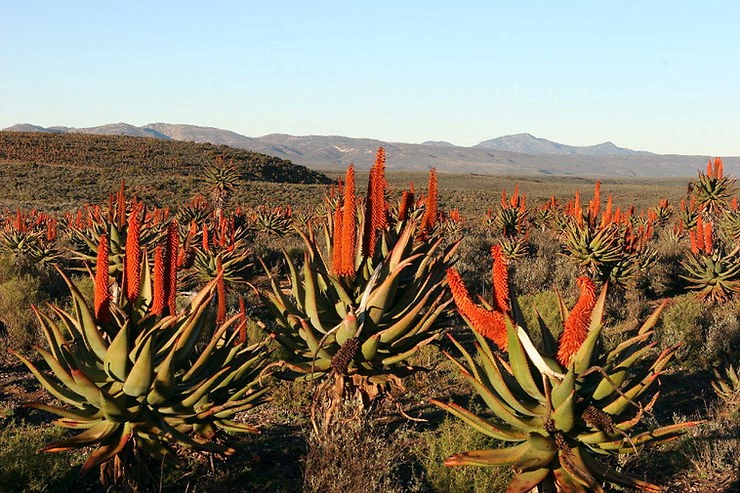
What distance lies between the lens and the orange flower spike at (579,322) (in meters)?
3.33

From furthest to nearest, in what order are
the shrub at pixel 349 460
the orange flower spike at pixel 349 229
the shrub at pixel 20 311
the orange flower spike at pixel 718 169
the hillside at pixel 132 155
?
the hillside at pixel 132 155, the orange flower spike at pixel 718 169, the shrub at pixel 20 311, the orange flower spike at pixel 349 229, the shrub at pixel 349 460

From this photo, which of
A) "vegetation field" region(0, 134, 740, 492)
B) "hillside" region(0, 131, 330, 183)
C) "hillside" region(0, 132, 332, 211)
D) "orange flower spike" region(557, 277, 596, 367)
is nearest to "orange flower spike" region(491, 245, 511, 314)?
"vegetation field" region(0, 134, 740, 492)

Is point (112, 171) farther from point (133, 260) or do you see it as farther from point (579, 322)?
point (579, 322)

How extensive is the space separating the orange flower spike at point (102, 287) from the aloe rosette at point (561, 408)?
7.60ft

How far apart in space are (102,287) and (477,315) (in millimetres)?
2499

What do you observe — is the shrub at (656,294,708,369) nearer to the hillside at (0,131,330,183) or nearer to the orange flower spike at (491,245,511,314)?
the orange flower spike at (491,245,511,314)

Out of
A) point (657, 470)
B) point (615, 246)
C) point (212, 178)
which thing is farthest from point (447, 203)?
point (657, 470)

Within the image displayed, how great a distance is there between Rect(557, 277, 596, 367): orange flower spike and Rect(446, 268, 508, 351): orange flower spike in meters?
0.35

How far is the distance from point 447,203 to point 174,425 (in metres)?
49.7

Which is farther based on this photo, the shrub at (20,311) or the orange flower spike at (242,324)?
the shrub at (20,311)

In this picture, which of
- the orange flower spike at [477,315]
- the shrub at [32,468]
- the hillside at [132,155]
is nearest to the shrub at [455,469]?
the orange flower spike at [477,315]

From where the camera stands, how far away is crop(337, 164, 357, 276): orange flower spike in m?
4.90

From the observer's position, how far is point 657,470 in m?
5.13

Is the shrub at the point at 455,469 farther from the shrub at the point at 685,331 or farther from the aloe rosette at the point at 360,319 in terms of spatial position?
the shrub at the point at 685,331
